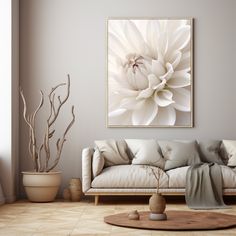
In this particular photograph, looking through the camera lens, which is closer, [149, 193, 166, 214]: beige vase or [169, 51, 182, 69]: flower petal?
[149, 193, 166, 214]: beige vase

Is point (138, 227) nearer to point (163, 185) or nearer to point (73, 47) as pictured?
point (163, 185)

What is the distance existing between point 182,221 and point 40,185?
275 cm

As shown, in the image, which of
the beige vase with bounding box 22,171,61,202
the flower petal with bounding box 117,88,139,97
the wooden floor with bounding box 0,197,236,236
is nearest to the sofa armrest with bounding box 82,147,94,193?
the wooden floor with bounding box 0,197,236,236

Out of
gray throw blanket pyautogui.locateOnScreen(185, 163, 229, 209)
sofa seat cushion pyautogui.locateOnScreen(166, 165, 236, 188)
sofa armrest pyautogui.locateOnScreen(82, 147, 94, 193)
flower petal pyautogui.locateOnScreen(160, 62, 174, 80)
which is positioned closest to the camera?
gray throw blanket pyautogui.locateOnScreen(185, 163, 229, 209)

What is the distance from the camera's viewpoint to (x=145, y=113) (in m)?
8.59

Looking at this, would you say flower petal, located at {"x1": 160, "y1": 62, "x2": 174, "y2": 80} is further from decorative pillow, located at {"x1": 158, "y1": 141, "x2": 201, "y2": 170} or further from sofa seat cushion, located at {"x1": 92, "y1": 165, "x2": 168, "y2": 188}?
sofa seat cushion, located at {"x1": 92, "y1": 165, "x2": 168, "y2": 188}

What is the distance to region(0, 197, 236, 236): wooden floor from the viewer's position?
5.29 metres

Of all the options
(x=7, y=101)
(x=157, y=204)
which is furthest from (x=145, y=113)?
(x=157, y=204)

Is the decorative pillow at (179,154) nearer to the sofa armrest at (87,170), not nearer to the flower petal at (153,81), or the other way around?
the flower petal at (153,81)

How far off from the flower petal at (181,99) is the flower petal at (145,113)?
0.99 ft

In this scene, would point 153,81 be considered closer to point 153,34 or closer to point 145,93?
point 145,93

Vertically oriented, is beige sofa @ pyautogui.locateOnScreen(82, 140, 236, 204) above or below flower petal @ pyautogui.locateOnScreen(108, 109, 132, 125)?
below

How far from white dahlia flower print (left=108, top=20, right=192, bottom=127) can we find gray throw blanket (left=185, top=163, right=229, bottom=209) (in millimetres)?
1183

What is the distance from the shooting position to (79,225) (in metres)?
5.77
